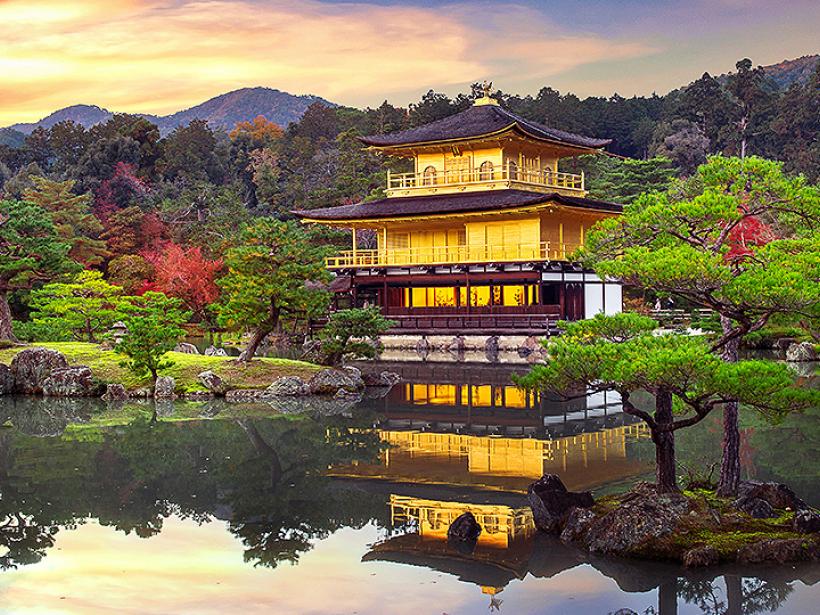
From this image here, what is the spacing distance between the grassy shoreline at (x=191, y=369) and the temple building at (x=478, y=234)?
13.6 m

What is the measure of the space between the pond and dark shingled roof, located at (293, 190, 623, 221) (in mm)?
18312

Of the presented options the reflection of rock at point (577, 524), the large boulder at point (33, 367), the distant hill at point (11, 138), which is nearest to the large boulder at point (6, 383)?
the large boulder at point (33, 367)

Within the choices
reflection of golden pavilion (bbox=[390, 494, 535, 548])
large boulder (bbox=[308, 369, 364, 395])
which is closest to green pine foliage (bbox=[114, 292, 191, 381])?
large boulder (bbox=[308, 369, 364, 395])

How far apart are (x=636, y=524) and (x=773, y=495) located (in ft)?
6.57

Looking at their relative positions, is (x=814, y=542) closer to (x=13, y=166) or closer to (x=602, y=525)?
(x=602, y=525)

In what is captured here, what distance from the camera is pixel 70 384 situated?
2294 centimetres

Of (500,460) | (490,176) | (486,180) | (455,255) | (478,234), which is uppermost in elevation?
(490,176)

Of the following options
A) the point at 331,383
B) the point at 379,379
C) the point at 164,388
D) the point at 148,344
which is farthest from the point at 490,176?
the point at 164,388

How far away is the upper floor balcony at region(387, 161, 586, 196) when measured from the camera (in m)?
41.1

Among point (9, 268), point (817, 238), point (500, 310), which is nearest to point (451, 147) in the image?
point (500, 310)

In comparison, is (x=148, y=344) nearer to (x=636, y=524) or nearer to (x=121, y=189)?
(x=636, y=524)

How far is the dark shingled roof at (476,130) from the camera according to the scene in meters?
40.3

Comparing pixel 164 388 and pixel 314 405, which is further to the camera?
pixel 164 388

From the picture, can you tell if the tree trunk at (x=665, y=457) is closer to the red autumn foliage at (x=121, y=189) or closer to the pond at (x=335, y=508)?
the pond at (x=335, y=508)
